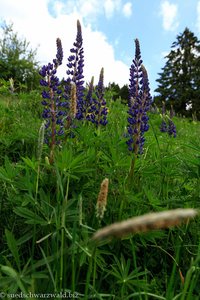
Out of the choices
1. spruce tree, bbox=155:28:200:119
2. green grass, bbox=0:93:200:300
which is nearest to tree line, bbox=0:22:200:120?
spruce tree, bbox=155:28:200:119

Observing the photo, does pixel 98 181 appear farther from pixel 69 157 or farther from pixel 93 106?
pixel 93 106

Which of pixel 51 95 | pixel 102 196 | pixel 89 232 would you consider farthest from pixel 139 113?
pixel 102 196

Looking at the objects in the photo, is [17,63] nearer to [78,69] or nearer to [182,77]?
[78,69]

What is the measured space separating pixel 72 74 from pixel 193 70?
44315 millimetres

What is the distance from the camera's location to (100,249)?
1654 millimetres

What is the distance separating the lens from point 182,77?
145 ft

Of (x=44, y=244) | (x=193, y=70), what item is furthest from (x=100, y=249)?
(x=193, y=70)

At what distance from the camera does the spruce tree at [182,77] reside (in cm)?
4217

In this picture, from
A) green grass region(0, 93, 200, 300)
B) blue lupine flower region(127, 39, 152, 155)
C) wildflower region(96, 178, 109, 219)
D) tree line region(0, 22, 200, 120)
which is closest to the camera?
wildflower region(96, 178, 109, 219)

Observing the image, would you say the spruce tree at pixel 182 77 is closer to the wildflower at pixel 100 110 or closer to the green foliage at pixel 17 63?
the green foliage at pixel 17 63

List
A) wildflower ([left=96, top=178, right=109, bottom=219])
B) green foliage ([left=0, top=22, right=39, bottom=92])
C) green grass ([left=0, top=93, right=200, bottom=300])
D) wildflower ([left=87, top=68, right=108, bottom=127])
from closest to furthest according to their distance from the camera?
wildflower ([left=96, top=178, right=109, bottom=219]), green grass ([left=0, top=93, right=200, bottom=300]), wildflower ([left=87, top=68, right=108, bottom=127]), green foliage ([left=0, top=22, right=39, bottom=92])

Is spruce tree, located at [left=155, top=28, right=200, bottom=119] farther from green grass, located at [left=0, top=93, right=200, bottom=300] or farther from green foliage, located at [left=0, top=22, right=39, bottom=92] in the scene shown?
green grass, located at [left=0, top=93, right=200, bottom=300]

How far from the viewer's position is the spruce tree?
138 feet

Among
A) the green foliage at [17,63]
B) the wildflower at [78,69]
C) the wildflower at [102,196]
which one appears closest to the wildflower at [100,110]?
the wildflower at [78,69]
